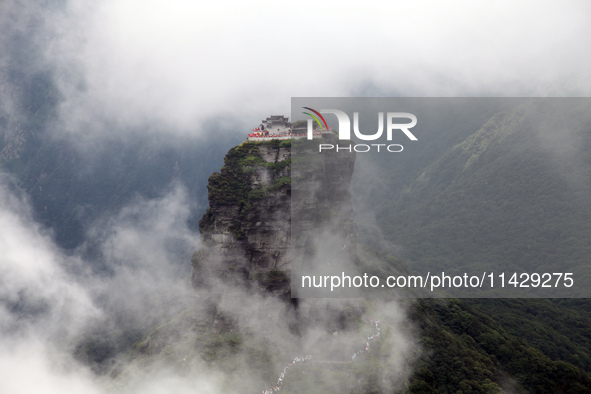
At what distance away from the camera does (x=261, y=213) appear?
61.6 m

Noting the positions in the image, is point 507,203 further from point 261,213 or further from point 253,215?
point 253,215

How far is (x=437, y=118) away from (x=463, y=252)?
2817 inches

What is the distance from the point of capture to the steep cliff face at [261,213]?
202ft

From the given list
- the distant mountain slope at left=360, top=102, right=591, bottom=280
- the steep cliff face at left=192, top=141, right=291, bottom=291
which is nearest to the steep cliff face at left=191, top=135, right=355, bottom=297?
the steep cliff face at left=192, top=141, right=291, bottom=291

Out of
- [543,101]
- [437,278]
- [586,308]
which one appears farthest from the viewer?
[543,101]

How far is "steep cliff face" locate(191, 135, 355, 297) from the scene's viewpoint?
2424 inches

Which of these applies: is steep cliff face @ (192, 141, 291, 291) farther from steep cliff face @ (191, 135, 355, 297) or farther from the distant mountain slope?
the distant mountain slope

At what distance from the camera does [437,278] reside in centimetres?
10612

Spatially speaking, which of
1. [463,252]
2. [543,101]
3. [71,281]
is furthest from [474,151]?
[71,281]

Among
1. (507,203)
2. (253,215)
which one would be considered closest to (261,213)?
(253,215)

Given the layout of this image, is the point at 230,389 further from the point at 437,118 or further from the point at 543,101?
the point at 437,118

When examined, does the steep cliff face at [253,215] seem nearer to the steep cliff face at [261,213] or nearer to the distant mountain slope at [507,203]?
the steep cliff face at [261,213]

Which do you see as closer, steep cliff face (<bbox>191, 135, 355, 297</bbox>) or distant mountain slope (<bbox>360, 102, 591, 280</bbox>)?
steep cliff face (<bbox>191, 135, 355, 297</bbox>)

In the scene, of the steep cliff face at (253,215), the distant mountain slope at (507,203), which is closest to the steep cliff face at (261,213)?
the steep cliff face at (253,215)
